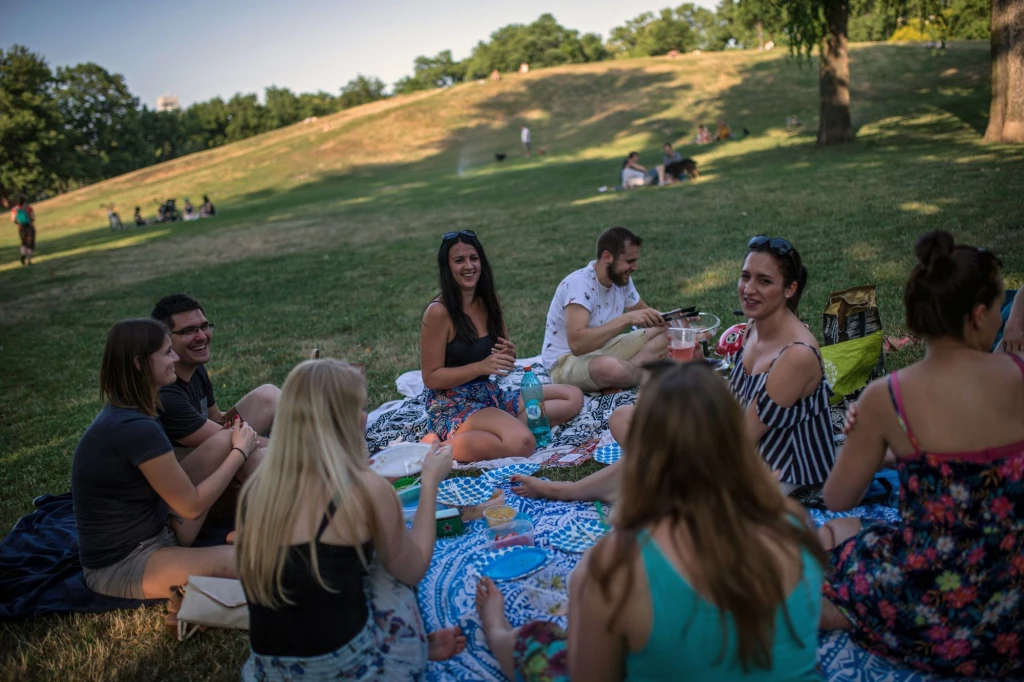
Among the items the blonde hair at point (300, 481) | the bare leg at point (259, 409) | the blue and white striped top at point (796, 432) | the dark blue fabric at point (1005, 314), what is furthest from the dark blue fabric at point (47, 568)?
the dark blue fabric at point (1005, 314)

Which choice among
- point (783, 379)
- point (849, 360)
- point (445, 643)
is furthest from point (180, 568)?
point (849, 360)

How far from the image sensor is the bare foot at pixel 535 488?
13.7 feet

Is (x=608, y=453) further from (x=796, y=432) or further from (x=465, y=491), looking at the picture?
(x=796, y=432)

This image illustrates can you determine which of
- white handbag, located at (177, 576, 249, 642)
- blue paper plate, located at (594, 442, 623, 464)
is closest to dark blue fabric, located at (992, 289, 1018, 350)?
blue paper plate, located at (594, 442, 623, 464)

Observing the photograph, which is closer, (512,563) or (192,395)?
(512,563)

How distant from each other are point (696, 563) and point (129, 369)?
2.87 metres

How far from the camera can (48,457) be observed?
235 inches

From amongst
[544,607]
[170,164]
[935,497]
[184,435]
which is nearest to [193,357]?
[184,435]

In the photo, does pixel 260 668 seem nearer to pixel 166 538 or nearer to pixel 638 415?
pixel 166 538

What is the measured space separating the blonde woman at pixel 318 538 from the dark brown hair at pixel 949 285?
1996mm

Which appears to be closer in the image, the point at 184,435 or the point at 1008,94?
the point at 184,435

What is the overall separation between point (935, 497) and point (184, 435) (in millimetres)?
3765

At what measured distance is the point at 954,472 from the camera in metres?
2.35

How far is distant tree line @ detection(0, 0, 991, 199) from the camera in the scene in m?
39.5
